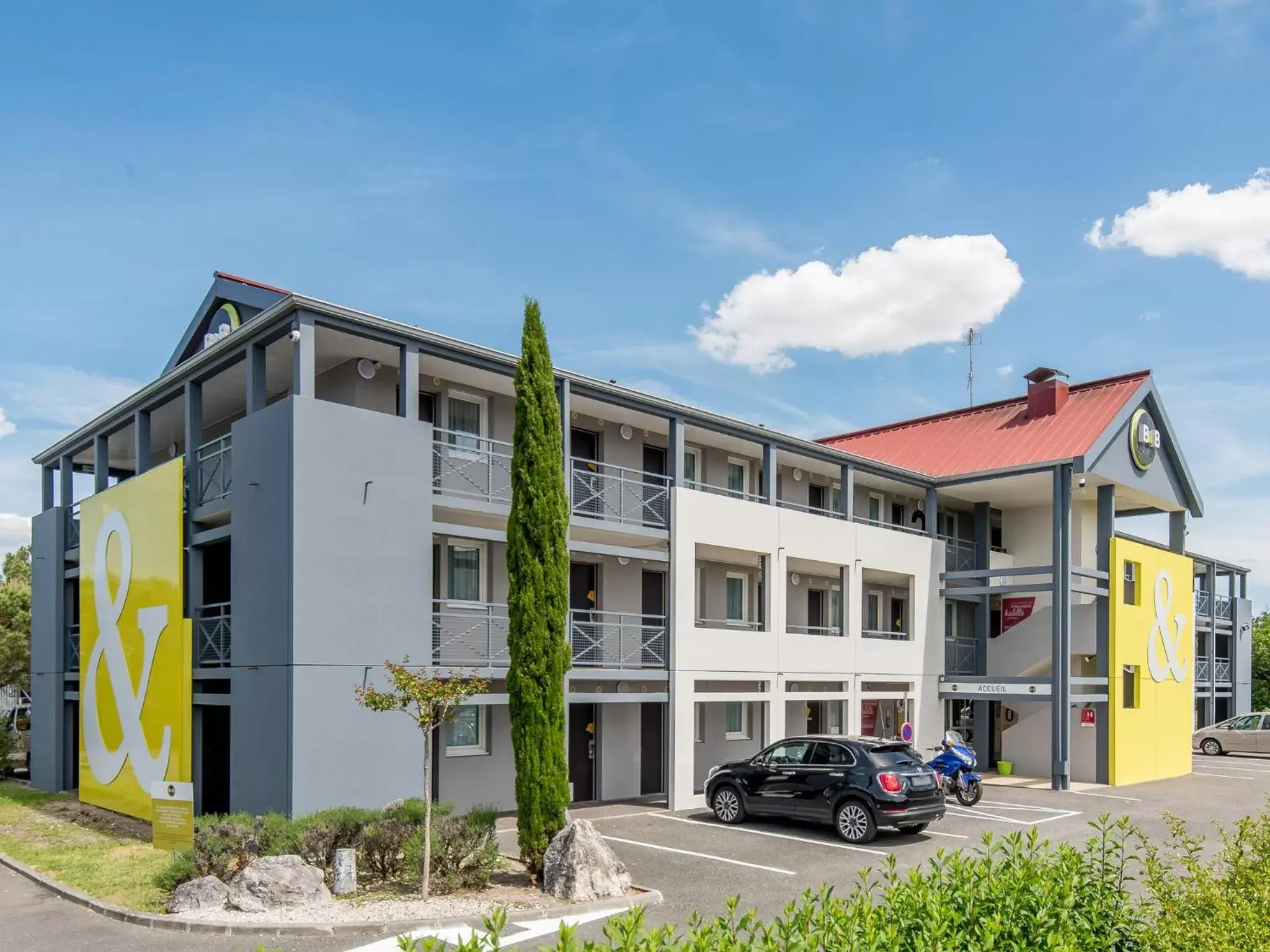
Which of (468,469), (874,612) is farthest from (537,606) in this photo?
(874,612)

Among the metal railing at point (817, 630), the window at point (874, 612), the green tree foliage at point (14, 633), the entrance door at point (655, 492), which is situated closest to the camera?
the entrance door at point (655, 492)

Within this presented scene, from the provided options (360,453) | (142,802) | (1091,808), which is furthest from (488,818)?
(1091,808)

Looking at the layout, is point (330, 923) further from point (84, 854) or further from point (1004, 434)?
point (1004, 434)

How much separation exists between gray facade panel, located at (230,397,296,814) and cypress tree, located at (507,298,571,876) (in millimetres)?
3156

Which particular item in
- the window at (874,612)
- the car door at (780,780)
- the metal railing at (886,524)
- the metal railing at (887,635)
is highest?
the metal railing at (886,524)

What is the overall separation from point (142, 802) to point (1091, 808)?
1704 centimetres

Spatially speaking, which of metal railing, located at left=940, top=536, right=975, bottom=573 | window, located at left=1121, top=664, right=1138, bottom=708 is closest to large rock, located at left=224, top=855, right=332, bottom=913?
metal railing, located at left=940, top=536, right=975, bottom=573

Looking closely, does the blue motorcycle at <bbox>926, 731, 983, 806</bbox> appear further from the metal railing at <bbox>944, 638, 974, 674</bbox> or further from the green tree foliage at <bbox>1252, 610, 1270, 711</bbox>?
the green tree foliage at <bbox>1252, 610, 1270, 711</bbox>

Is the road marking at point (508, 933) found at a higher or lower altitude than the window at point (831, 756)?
lower

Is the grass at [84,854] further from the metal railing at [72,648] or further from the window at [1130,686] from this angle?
the window at [1130,686]

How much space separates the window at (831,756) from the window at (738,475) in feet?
28.2

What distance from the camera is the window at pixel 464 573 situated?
60.2 feet

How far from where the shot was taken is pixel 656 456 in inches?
915

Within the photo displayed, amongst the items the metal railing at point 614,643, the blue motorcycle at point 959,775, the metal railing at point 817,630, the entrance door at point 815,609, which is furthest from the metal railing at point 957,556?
the metal railing at point 614,643
